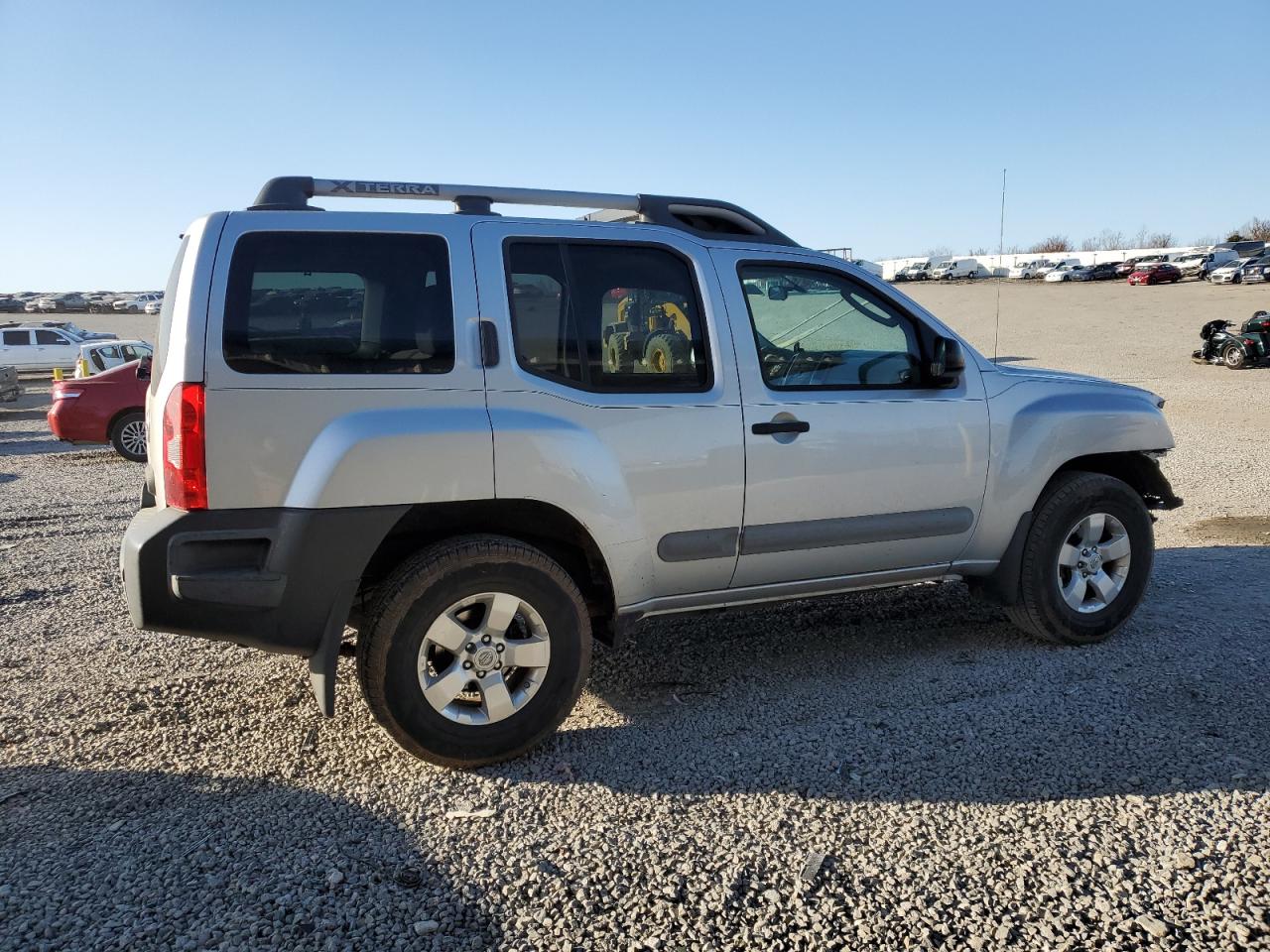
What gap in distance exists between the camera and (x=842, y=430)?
14.2ft

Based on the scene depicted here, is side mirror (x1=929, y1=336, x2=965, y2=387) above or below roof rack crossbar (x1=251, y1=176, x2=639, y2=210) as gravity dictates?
below

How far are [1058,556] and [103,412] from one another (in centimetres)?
1211

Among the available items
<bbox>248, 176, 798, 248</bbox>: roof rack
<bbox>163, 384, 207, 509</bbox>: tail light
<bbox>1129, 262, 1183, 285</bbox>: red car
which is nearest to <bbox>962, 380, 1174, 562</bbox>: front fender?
<bbox>248, 176, 798, 248</bbox>: roof rack

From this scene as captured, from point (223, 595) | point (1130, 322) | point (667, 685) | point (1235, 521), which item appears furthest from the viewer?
point (1130, 322)

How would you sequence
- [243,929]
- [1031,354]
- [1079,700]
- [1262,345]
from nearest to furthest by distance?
[243,929], [1079,700], [1262,345], [1031,354]

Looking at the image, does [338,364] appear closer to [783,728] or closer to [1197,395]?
[783,728]

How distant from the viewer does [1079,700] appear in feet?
14.1

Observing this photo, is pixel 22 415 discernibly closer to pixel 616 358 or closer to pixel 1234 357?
pixel 616 358

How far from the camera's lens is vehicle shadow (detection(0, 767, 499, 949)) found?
9.07 feet

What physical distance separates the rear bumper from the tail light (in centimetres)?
7

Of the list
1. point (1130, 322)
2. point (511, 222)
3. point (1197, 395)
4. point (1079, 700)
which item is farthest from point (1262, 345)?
point (511, 222)

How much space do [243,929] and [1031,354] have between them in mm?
28262

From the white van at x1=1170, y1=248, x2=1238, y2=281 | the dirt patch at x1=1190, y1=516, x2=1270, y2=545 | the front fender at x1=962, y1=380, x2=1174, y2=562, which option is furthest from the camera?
the white van at x1=1170, y1=248, x2=1238, y2=281

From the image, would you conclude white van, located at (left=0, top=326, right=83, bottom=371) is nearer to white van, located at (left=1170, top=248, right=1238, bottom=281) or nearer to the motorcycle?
the motorcycle
